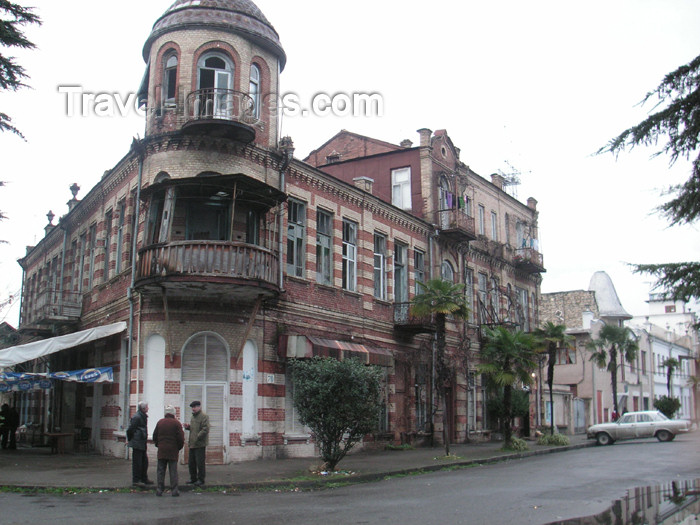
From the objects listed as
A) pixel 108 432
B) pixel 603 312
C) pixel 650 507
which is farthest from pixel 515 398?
pixel 603 312

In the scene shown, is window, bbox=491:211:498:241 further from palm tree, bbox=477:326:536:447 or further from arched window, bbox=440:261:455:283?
palm tree, bbox=477:326:536:447

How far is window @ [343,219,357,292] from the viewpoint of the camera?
25469mm

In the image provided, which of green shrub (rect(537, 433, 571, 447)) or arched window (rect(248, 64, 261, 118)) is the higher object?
arched window (rect(248, 64, 261, 118))

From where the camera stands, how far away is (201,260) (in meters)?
18.3

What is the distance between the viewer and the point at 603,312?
61.7 meters

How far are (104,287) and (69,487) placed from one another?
34.1ft

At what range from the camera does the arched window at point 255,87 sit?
2141cm

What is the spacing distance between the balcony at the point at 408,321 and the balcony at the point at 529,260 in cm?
1176

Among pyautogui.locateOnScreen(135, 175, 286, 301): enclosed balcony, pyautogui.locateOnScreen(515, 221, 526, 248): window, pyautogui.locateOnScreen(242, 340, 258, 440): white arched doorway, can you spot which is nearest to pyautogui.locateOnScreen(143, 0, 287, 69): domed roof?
pyautogui.locateOnScreen(135, 175, 286, 301): enclosed balcony

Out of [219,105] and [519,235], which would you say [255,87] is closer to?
[219,105]

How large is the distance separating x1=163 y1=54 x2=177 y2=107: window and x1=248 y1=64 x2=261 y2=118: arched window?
227cm

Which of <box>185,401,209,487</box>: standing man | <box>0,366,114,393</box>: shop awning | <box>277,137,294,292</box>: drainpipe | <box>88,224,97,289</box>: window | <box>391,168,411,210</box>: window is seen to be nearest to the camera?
<box>185,401,209,487</box>: standing man

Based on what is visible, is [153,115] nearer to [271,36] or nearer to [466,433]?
[271,36]

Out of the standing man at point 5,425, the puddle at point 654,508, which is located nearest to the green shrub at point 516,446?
the puddle at point 654,508
